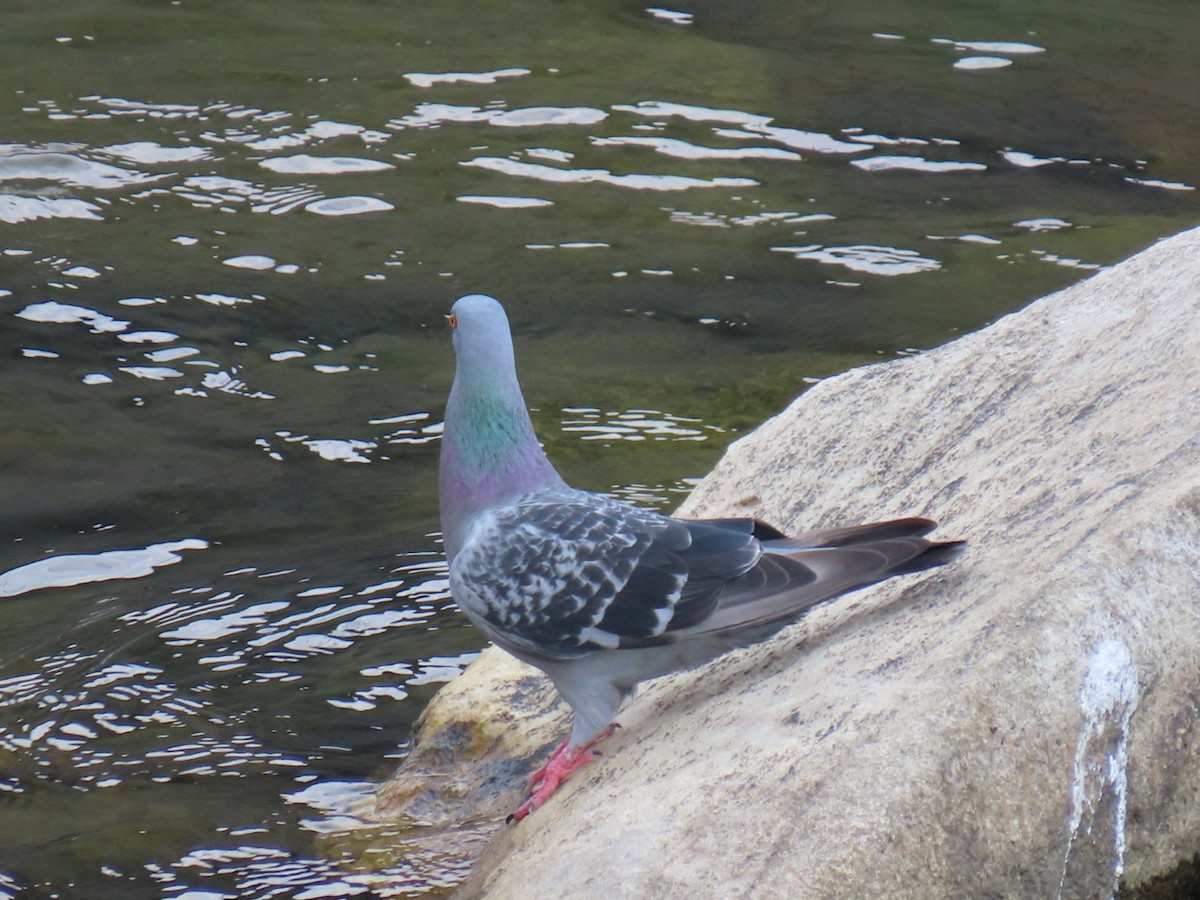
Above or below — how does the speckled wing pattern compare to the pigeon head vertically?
below

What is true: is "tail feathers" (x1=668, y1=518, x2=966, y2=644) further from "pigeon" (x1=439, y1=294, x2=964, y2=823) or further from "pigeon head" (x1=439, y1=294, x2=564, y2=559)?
"pigeon head" (x1=439, y1=294, x2=564, y2=559)

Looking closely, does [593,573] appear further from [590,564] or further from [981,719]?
[981,719]

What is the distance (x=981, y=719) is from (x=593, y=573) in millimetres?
1200

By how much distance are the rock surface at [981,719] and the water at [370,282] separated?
1.29 metres

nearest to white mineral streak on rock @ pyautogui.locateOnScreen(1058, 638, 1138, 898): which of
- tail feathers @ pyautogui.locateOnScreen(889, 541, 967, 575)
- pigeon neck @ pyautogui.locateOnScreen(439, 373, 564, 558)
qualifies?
tail feathers @ pyautogui.locateOnScreen(889, 541, 967, 575)

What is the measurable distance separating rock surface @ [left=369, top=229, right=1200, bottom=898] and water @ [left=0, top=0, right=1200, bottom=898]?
129 centimetres

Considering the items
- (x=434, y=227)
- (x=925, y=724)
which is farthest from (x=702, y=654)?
(x=434, y=227)

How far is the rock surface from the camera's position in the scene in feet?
9.68

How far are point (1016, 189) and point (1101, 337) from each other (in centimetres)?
665

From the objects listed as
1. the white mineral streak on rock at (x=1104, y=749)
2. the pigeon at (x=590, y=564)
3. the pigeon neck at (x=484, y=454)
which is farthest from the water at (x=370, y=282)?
the white mineral streak on rock at (x=1104, y=749)

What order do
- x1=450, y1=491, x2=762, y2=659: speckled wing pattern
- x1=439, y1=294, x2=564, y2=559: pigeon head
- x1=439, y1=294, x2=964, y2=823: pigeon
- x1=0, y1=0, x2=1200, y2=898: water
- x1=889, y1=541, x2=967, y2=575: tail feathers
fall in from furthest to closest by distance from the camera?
x1=0, y1=0, x2=1200, y2=898: water
x1=439, y1=294, x2=564, y2=559: pigeon head
x1=450, y1=491, x2=762, y2=659: speckled wing pattern
x1=439, y1=294, x2=964, y2=823: pigeon
x1=889, y1=541, x2=967, y2=575: tail feathers

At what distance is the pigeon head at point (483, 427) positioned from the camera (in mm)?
4188

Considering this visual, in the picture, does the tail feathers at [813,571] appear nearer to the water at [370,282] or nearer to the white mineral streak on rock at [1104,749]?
the white mineral streak on rock at [1104,749]

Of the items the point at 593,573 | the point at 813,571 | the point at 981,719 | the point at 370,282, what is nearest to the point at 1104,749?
the point at 981,719
